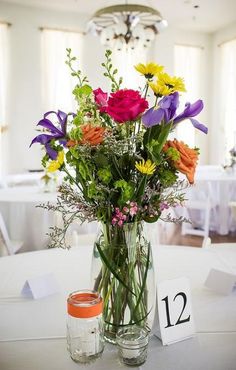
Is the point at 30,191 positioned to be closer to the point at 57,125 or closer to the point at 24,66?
the point at 57,125

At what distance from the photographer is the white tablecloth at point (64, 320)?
85cm

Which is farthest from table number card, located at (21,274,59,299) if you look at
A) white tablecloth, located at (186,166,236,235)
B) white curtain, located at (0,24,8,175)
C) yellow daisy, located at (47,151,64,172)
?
white curtain, located at (0,24,8,175)

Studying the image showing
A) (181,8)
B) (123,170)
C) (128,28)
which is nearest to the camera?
(123,170)

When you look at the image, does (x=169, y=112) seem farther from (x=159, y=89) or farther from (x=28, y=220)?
(x=28, y=220)

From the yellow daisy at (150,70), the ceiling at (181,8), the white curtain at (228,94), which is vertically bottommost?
the yellow daisy at (150,70)

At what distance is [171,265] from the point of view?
1478 millimetres

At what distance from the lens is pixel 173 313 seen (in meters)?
0.94

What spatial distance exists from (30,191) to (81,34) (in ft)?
12.5

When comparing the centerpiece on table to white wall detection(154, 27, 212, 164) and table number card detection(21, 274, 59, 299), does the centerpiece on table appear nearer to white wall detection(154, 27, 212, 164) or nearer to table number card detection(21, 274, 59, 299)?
table number card detection(21, 274, 59, 299)

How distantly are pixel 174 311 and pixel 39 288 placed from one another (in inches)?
18.3

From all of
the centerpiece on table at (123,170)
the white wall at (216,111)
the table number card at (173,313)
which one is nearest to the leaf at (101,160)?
the centerpiece on table at (123,170)

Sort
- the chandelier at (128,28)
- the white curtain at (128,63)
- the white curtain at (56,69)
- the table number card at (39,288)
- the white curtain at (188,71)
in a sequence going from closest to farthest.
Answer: the table number card at (39,288) < the chandelier at (128,28) < the white curtain at (56,69) < the white curtain at (128,63) < the white curtain at (188,71)

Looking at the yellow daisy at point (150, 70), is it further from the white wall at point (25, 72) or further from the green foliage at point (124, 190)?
the white wall at point (25, 72)

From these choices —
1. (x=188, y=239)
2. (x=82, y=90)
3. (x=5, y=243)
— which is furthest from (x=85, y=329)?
(x=188, y=239)
